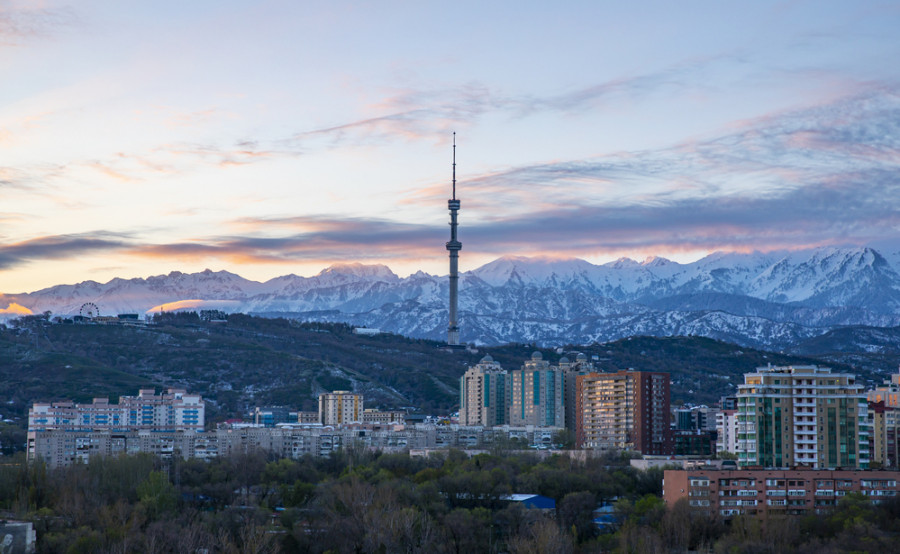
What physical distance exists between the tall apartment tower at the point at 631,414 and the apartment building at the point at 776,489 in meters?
37.9

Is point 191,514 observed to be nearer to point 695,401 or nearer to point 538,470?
point 538,470

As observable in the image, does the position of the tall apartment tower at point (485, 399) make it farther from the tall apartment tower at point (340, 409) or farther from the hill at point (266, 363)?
the hill at point (266, 363)

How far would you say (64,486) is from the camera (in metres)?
63.3

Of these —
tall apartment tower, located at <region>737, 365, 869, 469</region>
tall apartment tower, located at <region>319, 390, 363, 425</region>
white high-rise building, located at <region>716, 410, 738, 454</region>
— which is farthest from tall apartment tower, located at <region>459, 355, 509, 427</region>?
tall apartment tower, located at <region>737, 365, 869, 469</region>

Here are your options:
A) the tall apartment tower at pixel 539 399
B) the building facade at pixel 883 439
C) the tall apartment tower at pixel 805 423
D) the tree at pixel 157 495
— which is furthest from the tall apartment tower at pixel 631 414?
the tree at pixel 157 495

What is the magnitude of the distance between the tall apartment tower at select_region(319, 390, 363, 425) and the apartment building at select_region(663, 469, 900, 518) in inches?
2877

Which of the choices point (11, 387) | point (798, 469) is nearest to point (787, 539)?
point (798, 469)

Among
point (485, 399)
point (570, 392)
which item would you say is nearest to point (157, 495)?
point (570, 392)

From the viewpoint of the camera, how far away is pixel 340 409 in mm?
126875

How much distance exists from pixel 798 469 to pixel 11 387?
9962cm

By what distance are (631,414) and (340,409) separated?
3703cm

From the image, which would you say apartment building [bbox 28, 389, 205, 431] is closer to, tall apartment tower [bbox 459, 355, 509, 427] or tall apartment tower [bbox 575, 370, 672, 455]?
tall apartment tower [bbox 459, 355, 509, 427]

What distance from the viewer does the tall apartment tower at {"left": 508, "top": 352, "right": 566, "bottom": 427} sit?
120 metres

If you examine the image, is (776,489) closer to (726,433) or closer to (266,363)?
(726,433)
